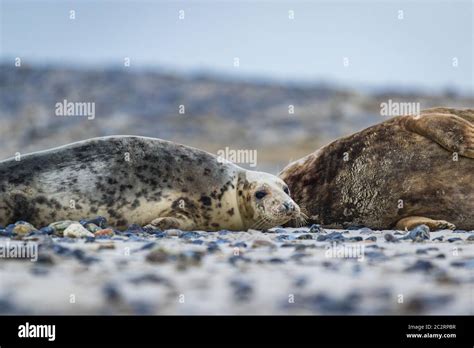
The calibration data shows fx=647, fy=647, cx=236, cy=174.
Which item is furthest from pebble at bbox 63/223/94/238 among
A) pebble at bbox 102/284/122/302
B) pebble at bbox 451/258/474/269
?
pebble at bbox 451/258/474/269

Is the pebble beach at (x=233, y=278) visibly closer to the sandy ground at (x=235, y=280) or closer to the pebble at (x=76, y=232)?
the sandy ground at (x=235, y=280)

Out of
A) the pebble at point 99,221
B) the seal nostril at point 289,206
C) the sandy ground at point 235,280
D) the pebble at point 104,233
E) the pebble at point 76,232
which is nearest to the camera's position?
the sandy ground at point 235,280

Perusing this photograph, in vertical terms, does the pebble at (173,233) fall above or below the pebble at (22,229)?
below

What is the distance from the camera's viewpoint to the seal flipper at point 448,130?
19.4ft

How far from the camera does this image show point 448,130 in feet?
19.7

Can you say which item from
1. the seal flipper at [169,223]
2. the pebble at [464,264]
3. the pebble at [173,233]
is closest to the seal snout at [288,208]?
the seal flipper at [169,223]

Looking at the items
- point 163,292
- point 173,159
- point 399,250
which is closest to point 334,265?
point 399,250

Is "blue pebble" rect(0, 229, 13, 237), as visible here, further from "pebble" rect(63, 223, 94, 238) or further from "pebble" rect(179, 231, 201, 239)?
"pebble" rect(179, 231, 201, 239)

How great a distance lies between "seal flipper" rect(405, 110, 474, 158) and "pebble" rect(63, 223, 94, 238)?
3331mm

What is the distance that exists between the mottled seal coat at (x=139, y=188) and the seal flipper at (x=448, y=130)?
57.8 inches

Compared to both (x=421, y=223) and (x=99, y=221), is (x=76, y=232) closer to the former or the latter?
(x=99, y=221)

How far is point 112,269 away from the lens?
3.03 meters

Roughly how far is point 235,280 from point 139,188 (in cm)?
286
